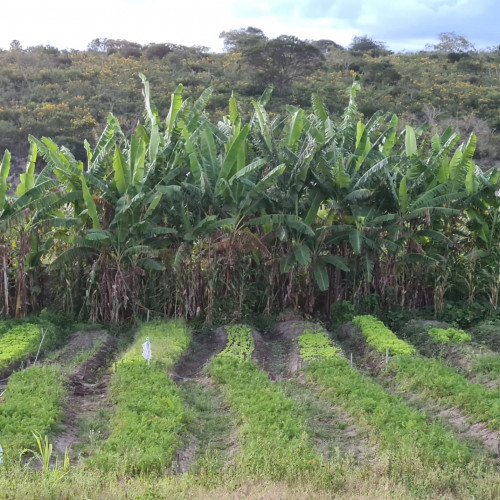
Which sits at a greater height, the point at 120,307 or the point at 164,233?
the point at 164,233

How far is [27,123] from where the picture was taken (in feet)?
112

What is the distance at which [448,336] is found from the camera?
39.1ft

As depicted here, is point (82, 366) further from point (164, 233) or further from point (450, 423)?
point (450, 423)

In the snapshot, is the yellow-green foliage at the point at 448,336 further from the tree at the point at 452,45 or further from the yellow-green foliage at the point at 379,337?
the tree at the point at 452,45

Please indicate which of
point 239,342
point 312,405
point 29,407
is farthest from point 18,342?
point 312,405

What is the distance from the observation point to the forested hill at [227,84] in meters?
34.7

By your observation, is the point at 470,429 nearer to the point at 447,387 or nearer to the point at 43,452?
the point at 447,387

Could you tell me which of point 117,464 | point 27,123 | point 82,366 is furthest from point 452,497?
point 27,123

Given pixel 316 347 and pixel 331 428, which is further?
pixel 316 347

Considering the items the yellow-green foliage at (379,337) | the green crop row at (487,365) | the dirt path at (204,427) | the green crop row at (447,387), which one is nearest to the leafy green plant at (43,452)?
the dirt path at (204,427)

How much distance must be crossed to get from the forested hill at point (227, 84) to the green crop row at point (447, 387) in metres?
24.4

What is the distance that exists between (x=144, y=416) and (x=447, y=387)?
4.58m

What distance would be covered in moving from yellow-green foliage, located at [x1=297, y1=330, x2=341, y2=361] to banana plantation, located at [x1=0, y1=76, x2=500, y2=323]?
5.93 feet

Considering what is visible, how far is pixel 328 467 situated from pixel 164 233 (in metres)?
8.31
